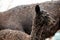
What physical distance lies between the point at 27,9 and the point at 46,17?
145cm

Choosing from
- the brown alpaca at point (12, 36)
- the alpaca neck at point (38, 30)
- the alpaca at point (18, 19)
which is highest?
the alpaca neck at point (38, 30)

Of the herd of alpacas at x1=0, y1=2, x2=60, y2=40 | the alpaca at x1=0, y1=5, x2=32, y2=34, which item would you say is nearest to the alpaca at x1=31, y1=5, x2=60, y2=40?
the herd of alpacas at x1=0, y1=2, x2=60, y2=40

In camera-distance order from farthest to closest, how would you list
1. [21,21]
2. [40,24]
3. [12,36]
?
[21,21] → [12,36] → [40,24]

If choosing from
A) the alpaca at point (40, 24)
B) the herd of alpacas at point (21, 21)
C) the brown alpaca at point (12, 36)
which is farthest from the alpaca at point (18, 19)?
the alpaca at point (40, 24)

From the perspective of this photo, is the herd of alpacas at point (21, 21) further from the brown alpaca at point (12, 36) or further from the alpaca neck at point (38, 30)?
the alpaca neck at point (38, 30)

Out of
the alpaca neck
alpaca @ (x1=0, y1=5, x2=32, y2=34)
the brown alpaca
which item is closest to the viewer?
the alpaca neck

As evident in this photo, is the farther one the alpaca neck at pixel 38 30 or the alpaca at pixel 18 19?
the alpaca at pixel 18 19

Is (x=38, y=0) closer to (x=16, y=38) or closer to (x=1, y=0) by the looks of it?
(x=1, y=0)

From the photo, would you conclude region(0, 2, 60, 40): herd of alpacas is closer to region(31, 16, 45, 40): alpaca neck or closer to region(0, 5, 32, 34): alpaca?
region(0, 5, 32, 34): alpaca

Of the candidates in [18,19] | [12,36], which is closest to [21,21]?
[18,19]

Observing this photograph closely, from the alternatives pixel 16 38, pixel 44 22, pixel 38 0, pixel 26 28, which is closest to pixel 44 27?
pixel 44 22

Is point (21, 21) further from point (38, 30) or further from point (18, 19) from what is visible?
point (38, 30)

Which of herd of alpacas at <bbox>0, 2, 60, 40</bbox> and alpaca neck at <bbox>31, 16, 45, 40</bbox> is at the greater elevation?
alpaca neck at <bbox>31, 16, 45, 40</bbox>

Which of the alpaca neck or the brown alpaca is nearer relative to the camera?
the alpaca neck
